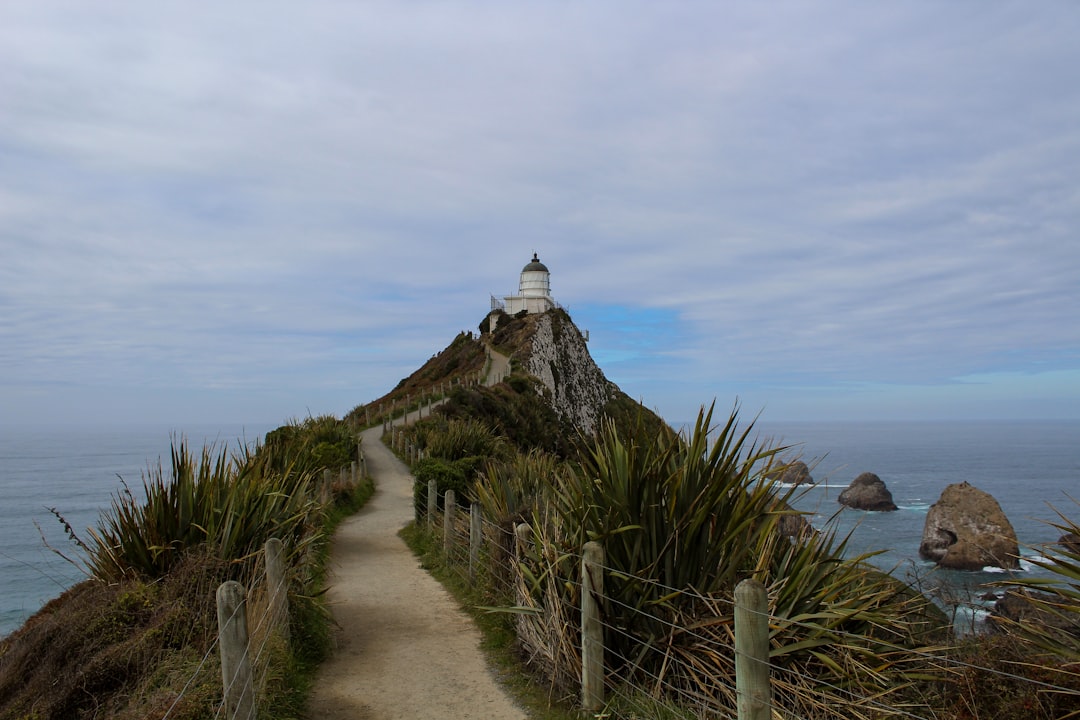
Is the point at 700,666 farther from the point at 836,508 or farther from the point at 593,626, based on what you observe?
the point at 836,508

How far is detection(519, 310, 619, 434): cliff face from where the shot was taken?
5981cm

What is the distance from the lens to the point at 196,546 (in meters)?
6.26

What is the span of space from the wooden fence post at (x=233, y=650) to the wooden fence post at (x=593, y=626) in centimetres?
209

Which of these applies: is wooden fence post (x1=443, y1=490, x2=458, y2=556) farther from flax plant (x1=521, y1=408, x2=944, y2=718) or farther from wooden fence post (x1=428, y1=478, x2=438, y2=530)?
flax plant (x1=521, y1=408, x2=944, y2=718)

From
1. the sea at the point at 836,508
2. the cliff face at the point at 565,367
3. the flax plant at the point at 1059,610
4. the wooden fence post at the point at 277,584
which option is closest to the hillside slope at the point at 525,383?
the cliff face at the point at 565,367

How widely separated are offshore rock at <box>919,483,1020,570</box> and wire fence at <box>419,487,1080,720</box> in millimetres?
29146

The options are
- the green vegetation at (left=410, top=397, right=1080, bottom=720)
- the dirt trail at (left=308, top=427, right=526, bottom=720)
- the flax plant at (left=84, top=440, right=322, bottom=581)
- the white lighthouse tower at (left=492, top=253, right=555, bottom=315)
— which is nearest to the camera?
the green vegetation at (left=410, top=397, right=1080, bottom=720)

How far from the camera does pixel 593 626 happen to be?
16.6 ft

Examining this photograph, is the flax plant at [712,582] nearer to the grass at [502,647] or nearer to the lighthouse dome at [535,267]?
the grass at [502,647]

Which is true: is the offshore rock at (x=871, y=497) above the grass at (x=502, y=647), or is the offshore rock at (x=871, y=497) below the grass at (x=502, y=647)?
below

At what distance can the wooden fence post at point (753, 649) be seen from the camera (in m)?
3.61

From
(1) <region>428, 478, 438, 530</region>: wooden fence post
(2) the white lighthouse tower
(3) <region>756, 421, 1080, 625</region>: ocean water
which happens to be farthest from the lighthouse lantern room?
(1) <region>428, 478, 438, 530</region>: wooden fence post

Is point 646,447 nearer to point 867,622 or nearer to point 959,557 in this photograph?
point 867,622

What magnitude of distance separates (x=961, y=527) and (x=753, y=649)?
33.5m
